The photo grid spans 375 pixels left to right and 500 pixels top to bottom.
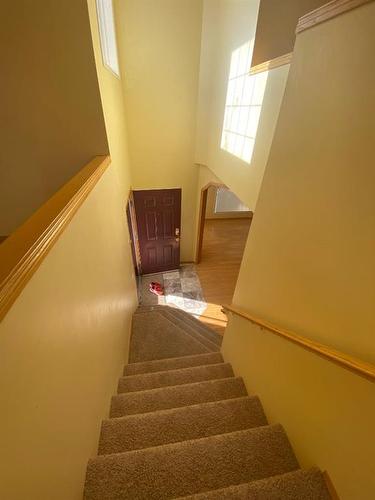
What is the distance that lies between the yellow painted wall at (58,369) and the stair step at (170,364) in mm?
726

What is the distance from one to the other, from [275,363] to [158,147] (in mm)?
3575

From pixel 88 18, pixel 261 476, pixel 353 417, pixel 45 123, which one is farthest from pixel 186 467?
pixel 88 18

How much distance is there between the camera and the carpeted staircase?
1.12 metres

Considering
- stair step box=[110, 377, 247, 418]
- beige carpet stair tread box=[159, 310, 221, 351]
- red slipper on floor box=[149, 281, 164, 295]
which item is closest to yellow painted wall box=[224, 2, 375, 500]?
stair step box=[110, 377, 247, 418]

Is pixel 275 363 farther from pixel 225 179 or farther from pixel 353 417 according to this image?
pixel 225 179

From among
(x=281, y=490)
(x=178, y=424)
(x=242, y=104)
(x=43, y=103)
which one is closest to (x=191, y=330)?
(x=178, y=424)

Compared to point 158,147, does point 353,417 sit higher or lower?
lower

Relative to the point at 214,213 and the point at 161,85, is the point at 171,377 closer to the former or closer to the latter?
the point at 161,85

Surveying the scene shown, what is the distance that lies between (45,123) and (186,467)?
270 centimetres

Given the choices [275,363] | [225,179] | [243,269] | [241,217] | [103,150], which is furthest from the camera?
[241,217]

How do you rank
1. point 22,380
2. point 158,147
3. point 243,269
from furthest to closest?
point 158,147
point 243,269
point 22,380

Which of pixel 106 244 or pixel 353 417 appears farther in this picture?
pixel 106 244

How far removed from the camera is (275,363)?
1.52m

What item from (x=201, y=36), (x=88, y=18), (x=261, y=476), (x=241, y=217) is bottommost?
(x=241, y=217)
